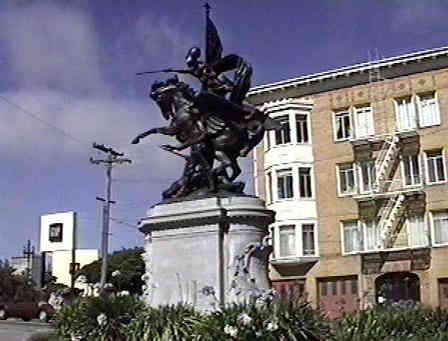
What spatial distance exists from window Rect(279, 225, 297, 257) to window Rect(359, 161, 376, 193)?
4.75 meters

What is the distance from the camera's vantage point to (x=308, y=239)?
4647 cm

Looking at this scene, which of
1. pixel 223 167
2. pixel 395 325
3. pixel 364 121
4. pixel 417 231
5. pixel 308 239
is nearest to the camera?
A: pixel 395 325

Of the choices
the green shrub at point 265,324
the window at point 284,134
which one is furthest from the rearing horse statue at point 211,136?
the window at point 284,134

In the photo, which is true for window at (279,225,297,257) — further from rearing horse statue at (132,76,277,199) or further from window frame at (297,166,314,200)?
rearing horse statue at (132,76,277,199)

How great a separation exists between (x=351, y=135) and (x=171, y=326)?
36881mm

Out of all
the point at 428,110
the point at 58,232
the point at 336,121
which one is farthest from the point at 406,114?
the point at 58,232

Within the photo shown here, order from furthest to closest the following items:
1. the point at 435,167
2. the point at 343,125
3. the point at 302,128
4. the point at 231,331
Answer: the point at 302,128
the point at 343,125
the point at 435,167
the point at 231,331

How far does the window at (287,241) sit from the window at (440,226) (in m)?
8.08

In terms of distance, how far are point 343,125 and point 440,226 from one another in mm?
8578

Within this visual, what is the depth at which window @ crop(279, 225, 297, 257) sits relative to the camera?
4606 centimetres

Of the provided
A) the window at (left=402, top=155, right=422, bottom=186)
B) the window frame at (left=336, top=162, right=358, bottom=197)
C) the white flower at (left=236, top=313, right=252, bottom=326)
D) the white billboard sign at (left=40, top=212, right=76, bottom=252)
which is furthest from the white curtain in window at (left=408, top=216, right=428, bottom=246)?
the white flower at (left=236, top=313, right=252, bottom=326)

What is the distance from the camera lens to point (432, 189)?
4312cm

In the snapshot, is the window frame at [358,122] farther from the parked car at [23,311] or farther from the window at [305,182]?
the parked car at [23,311]

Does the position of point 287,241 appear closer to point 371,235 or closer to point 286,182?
point 286,182
